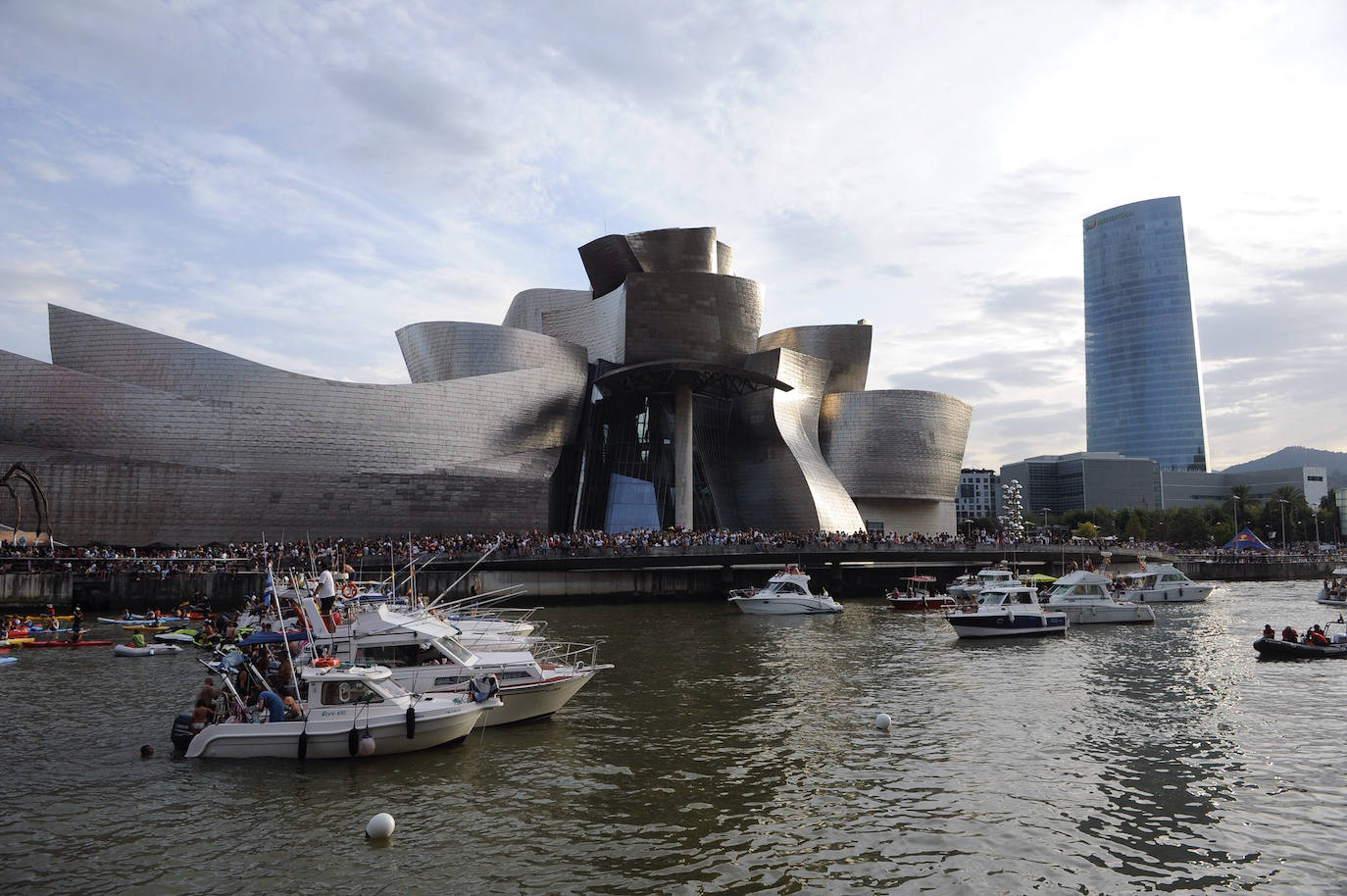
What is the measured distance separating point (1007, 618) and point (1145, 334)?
6351 inches

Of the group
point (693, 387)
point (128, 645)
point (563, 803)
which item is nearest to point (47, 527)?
point (128, 645)

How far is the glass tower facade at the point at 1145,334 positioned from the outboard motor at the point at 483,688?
178 meters

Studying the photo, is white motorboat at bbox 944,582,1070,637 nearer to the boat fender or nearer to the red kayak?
the boat fender

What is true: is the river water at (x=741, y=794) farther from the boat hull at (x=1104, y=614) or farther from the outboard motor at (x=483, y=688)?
the boat hull at (x=1104, y=614)

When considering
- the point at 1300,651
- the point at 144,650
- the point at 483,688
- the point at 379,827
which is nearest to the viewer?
the point at 379,827

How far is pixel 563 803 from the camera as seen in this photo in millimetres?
11992

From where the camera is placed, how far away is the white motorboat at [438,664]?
1605cm

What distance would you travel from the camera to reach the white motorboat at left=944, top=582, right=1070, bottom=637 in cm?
2892

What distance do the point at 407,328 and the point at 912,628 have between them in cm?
3510

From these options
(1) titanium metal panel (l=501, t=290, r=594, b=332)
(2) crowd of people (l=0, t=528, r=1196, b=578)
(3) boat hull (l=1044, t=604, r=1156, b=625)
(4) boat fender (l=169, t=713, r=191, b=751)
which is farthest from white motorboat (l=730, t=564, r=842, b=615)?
(1) titanium metal panel (l=501, t=290, r=594, b=332)

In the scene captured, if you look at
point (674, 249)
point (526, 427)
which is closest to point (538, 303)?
point (674, 249)

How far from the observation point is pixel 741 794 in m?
12.2

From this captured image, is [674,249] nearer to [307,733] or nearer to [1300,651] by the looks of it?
[1300,651]

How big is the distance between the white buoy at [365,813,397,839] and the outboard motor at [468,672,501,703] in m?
4.29
